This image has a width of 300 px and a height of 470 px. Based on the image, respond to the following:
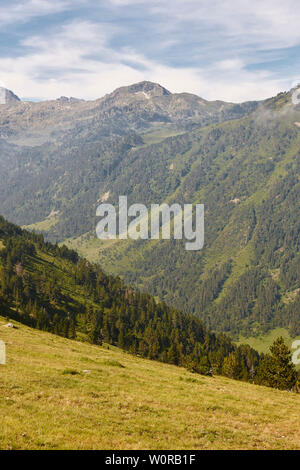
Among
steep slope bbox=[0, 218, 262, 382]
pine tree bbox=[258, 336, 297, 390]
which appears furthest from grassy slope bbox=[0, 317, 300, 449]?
steep slope bbox=[0, 218, 262, 382]

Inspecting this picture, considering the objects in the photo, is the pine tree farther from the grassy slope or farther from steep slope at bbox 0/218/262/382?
the grassy slope

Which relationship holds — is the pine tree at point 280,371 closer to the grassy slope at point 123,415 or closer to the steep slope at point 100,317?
the steep slope at point 100,317

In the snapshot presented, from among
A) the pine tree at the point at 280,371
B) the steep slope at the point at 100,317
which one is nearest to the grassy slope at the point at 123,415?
the pine tree at the point at 280,371

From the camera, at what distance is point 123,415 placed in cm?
2234

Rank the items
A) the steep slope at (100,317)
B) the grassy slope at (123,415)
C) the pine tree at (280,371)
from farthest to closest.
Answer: the steep slope at (100,317) → the pine tree at (280,371) → the grassy slope at (123,415)

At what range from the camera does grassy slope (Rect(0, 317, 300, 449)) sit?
17.7 metres

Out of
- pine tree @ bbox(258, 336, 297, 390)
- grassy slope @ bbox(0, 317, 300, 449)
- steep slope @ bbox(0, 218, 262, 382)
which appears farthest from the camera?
steep slope @ bbox(0, 218, 262, 382)

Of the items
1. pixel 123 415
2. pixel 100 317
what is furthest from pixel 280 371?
pixel 100 317

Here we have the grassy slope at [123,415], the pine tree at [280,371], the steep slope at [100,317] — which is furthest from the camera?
the steep slope at [100,317]

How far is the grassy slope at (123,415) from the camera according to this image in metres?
17.7

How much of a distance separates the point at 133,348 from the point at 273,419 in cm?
9496

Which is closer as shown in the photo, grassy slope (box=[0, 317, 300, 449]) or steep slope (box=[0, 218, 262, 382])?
grassy slope (box=[0, 317, 300, 449])
